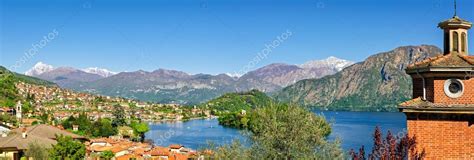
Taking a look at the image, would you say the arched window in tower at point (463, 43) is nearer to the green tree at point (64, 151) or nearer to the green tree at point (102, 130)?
the green tree at point (64, 151)

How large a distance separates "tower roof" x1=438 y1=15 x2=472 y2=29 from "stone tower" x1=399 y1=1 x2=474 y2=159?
0.51 m

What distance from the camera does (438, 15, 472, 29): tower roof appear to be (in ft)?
26.5

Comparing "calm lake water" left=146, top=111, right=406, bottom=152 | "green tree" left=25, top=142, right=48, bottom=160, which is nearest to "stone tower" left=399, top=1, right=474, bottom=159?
"green tree" left=25, top=142, right=48, bottom=160

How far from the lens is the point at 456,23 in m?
8.09

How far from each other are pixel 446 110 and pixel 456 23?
1456 millimetres

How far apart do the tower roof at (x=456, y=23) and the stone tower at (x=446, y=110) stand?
20.2 inches

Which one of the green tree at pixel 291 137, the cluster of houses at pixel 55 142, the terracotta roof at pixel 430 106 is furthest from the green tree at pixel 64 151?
the terracotta roof at pixel 430 106

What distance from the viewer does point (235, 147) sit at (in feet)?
53.8

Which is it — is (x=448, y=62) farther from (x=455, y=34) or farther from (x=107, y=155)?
(x=107, y=155)

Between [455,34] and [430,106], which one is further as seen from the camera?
[455,34]

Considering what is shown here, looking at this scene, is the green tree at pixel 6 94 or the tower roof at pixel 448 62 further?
the green tree at pixel 6 94

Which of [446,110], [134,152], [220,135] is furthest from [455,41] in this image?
[220,135]

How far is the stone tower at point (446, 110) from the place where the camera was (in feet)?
25.5

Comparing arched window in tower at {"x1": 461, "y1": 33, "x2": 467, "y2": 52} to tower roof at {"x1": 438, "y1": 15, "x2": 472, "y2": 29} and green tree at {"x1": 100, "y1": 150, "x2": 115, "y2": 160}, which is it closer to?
tower roof at {"x1": 438, "y1": 15, "x2": 472, "y2": 29}
